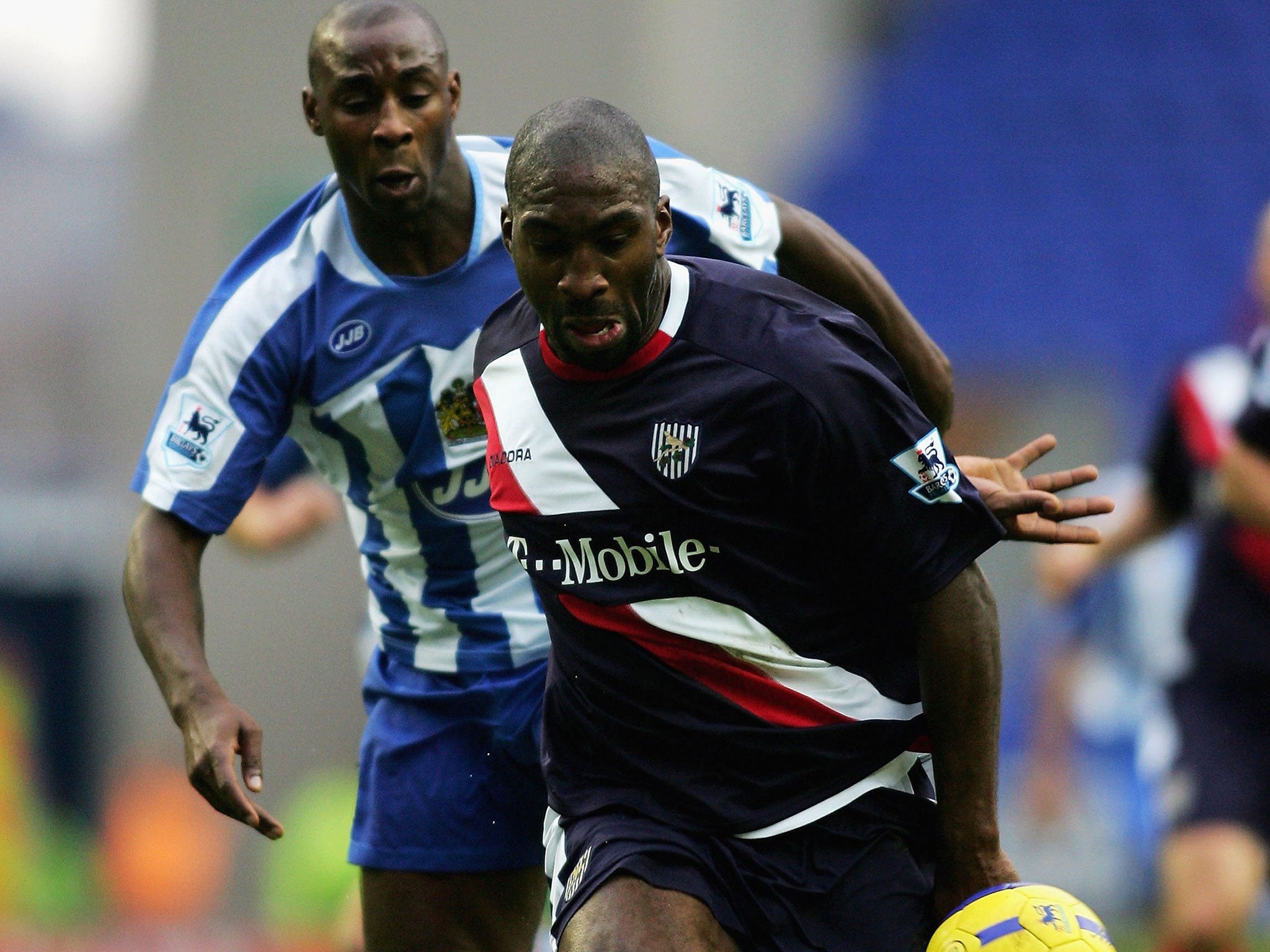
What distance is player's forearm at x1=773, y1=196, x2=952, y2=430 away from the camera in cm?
428

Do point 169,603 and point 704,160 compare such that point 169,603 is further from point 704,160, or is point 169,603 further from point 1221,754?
point 704,160

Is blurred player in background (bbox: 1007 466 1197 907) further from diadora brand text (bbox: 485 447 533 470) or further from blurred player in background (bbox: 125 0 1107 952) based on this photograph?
diadora brand text (bbox: 485 447 533 470)

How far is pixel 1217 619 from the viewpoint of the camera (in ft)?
21.6

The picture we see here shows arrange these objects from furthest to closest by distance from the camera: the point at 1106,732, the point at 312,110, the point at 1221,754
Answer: the point at 1106,732 < the point at 1221,754 < the point at 312,110

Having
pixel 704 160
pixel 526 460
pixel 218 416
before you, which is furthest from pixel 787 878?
pixel 704 160

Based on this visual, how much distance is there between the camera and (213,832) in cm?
1378

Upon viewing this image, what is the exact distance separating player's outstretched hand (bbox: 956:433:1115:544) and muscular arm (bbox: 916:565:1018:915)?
0.49ft

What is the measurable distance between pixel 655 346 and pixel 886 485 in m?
0.48

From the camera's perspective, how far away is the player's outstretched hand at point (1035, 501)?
3.56m

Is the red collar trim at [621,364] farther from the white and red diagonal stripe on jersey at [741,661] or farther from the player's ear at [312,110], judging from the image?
the player's ear at [312,110]

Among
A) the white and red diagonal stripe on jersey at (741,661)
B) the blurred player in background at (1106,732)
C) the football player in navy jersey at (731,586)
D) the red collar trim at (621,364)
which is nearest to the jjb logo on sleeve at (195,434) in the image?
the football player in navy jersey at (731,586)

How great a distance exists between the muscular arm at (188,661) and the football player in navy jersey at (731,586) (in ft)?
2.28

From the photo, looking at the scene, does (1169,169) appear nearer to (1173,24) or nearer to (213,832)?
(1173,24)

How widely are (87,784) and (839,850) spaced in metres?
13.0
